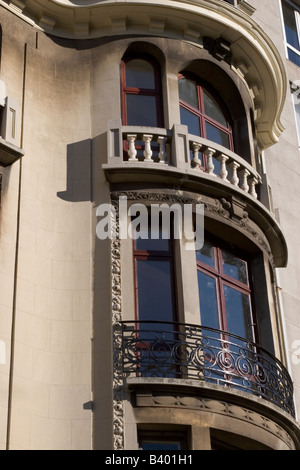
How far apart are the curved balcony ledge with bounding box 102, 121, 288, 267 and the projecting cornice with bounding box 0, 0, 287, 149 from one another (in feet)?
8.68

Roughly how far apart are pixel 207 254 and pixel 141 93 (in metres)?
3.73

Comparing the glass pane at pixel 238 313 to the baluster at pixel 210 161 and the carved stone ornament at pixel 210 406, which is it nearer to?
the carved stone ornament at pixel 210 406

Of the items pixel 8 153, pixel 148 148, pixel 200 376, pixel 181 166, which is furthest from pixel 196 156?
pixel 200 376

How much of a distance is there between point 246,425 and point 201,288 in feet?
9.20

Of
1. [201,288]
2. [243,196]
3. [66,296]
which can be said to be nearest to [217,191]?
[243,196]

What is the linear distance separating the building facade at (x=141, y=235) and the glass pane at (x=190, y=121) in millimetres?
29

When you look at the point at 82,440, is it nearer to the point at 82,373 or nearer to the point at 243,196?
the point at 82,373

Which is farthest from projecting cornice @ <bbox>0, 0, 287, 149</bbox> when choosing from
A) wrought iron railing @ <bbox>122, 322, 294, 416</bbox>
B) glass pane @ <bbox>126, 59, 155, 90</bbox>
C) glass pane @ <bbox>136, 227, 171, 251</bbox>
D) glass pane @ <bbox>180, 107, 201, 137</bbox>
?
wrought iron railing @ <bbox>122, 322, 294, 416</bbox>

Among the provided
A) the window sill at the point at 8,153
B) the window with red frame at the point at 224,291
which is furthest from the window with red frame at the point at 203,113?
the window sill at the point at 8,153

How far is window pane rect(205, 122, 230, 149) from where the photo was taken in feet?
72.0

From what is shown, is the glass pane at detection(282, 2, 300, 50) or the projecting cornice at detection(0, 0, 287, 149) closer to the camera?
the projecting cornice at detection(0, 0, 287, 149)

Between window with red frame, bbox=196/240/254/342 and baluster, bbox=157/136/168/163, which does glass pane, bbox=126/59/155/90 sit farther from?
window with red frame, bbox=196/240/254/342

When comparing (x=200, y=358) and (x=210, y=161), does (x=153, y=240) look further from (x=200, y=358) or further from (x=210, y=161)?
(x=200, y=358)

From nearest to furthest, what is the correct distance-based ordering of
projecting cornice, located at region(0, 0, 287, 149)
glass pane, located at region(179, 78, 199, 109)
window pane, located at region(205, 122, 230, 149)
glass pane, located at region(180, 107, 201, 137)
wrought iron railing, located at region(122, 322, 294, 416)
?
wrought iron railing, located at region(122, 322, 294, 416)
projecting cornice, located at region(0, 0, 287, 149)
glass pane, located at region(180, 107, 201, 137)
glass pane, located at region(179, 78, 199, 109)
window pane, located at region(205, 122, 230, 149)
